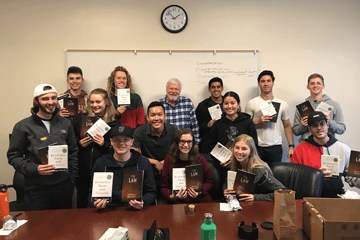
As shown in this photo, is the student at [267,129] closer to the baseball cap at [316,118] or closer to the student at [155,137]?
the baseball cap at [316,118]

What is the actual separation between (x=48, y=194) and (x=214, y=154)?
5.37ft

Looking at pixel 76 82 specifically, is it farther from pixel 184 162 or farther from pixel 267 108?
pixel 267 108

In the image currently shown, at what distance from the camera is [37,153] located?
227 cm

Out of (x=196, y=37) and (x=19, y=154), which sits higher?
(x=196, y=37)

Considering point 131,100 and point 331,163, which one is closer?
point 331,163

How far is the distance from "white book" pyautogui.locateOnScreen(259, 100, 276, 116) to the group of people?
0.21 feet

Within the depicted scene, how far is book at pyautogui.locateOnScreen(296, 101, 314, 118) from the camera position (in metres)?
3.37

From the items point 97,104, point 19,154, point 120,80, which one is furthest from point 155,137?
point 19,154

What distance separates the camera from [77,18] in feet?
12.7

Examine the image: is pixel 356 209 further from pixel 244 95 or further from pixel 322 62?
pixel 322 62

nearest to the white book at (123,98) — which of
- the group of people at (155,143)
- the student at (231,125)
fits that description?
the group of people at (155,143)

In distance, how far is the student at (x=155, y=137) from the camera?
2.82 meters

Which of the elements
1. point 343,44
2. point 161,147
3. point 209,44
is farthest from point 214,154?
point 343,44

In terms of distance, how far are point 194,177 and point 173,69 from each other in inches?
89.0
